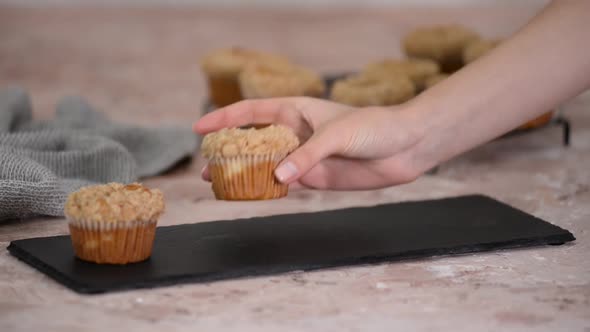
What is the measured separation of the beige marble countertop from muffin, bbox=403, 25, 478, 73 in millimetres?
282

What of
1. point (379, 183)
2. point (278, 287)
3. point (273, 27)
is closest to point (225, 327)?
point (278, 287)

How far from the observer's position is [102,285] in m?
1.24

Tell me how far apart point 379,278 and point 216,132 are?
380mm

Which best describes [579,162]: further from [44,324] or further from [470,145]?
[44,324]

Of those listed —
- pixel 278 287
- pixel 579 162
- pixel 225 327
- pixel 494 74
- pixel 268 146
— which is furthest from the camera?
pixel 579 162

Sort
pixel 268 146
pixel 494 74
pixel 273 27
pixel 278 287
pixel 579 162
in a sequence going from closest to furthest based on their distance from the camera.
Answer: pixel 278 287 → pixel 268 146 → pixel 494 74 → pixel 579 162 → pixel 273 27

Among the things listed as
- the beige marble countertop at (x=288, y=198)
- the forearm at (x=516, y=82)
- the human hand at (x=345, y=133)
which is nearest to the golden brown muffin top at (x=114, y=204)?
the beige marble countertop at (x=288, y=198)

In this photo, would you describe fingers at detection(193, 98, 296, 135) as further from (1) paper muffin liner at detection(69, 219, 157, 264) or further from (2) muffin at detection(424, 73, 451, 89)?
(2) muffin at detection(424, 73, 451, 89)

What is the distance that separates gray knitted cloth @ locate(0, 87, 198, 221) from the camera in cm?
161

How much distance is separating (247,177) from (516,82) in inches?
19.1

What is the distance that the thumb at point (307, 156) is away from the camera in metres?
1.42

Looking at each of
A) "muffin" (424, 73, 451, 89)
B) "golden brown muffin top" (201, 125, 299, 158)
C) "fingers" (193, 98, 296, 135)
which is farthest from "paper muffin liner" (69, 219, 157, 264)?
"muffin" (424, 73, 451, 89)

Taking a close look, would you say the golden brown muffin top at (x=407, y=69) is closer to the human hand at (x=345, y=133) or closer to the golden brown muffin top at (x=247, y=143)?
the human hand at (x=345, y=133)

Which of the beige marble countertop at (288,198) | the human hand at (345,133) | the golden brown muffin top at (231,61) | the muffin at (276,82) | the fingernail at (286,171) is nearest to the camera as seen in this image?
the beige marble countertop at (288,198)
